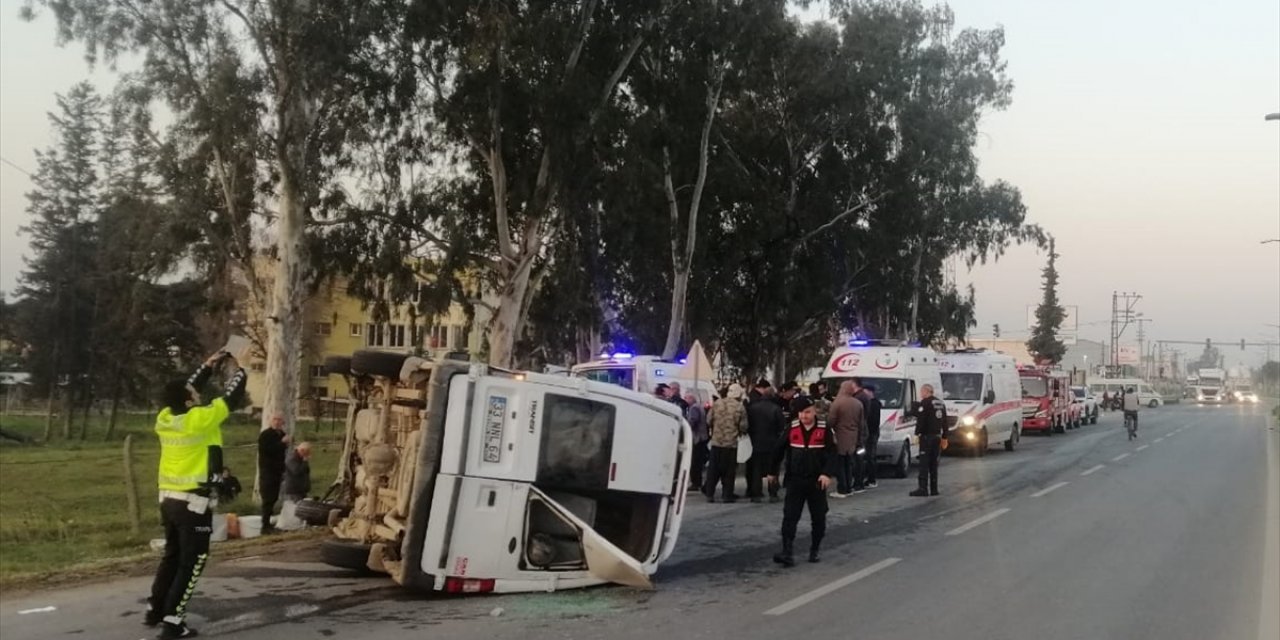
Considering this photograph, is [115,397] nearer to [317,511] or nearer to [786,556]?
[317,511]

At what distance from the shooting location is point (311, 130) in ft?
65.3

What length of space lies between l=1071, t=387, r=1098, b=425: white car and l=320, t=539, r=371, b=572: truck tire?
41229mm

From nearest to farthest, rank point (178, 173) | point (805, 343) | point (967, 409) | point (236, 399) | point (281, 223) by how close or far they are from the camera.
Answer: point (236, 399)
point (281, 223)
point (178, 173)
point (967, 409)
point (805, 343)

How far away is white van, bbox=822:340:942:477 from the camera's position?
21.5 metres

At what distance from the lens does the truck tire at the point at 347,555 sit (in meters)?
9.48

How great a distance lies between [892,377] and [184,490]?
1729 cm

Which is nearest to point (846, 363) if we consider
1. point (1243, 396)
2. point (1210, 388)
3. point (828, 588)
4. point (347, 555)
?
point (828, 588)

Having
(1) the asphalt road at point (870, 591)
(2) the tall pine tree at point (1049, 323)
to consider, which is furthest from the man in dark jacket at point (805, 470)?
(2) the tall pine tree at point (1049, 323)

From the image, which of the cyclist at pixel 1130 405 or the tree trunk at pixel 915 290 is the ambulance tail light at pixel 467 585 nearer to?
the cyclist at pixel 1130 405

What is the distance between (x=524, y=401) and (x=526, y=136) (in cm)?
1559

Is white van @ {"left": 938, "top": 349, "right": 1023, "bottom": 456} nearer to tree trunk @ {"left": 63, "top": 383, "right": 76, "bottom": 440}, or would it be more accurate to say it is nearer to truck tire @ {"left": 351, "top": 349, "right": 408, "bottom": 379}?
truck tire @ {"left": 351, "top": 349, "right": 408, "bottom": 379}

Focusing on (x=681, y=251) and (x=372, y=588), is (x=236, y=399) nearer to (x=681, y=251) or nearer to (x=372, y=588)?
(x=372, y=588)

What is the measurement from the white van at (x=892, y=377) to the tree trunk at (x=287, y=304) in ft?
34.9

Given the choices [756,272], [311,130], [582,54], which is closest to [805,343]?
[756,272]
